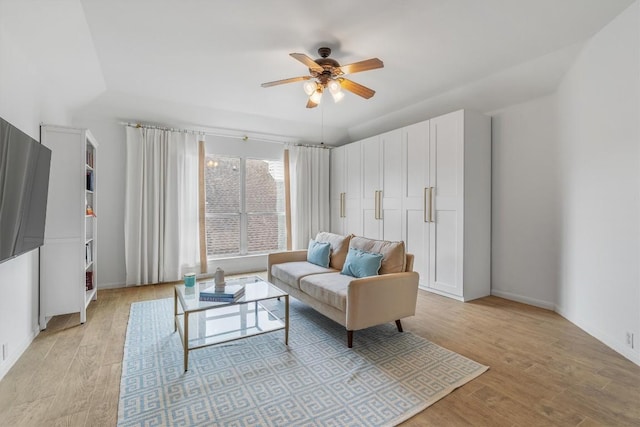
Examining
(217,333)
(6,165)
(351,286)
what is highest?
(6,165)

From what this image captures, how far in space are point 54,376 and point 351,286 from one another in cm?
228

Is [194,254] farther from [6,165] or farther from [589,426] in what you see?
[589,426]

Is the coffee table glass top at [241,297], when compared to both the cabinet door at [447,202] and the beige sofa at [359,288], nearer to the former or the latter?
the beige sofa at [359,288]

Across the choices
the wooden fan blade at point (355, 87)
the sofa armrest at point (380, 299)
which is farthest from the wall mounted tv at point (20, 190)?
the wooden fan blade at point (355, 87)

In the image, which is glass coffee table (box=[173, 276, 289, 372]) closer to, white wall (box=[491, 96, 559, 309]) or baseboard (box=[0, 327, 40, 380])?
baseboard (box=[0, 327, 40, 380])

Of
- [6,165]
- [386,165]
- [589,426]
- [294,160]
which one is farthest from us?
[294,160]

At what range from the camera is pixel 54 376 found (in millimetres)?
2197

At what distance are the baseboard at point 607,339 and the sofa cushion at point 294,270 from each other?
8.41 feet

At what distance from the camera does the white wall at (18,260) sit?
224 centimetres

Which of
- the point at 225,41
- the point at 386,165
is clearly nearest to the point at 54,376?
the point at 225,41

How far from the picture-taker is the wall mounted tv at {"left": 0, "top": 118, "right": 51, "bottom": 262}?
1.89 metres

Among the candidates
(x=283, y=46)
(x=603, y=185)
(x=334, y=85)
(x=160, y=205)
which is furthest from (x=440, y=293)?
(x=160, y=205)

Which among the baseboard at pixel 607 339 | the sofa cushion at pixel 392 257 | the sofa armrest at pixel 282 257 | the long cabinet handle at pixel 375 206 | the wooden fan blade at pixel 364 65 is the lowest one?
the baseboard at pixel 607 339

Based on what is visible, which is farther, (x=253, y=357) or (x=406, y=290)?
(x=406, y=290)
